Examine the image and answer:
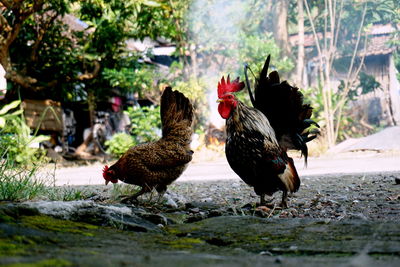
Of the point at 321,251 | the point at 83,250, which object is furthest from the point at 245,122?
the point at 83,250

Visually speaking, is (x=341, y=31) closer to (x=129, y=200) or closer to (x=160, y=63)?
(x=160, y=63)

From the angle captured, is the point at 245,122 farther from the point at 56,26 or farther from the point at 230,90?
the point at 56,26

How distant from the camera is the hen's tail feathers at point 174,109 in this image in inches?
188

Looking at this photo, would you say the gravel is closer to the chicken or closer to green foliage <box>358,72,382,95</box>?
the chicken

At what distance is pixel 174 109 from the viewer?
4.83 m

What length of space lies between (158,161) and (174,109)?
2.69 ft

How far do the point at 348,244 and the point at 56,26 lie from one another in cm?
1339

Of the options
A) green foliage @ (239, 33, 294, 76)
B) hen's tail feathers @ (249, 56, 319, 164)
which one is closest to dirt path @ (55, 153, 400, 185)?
hen's tail feathers @ (249, 56, 319, 164)

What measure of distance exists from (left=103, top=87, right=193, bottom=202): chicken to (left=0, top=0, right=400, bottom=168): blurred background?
4.73 meters

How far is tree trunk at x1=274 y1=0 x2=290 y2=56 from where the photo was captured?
20.5 meters

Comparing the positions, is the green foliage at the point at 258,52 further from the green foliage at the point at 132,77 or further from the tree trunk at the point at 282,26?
the green foliage at the point at 132,77

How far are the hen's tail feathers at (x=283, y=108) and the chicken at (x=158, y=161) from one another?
2.74 feet

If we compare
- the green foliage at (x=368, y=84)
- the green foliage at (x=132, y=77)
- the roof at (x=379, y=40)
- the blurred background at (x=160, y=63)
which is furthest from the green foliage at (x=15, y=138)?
the roof at (x=379, y=40)

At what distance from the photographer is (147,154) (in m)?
4.23
